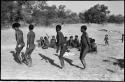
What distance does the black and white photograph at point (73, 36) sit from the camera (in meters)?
7.06

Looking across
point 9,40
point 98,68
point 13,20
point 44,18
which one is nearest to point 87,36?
point 98,68

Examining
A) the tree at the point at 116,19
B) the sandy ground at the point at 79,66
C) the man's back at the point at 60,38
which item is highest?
the tree at the point at 116,19

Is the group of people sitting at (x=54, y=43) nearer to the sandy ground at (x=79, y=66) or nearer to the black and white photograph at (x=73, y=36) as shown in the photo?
the black and white photograph at (x=73, y=36)

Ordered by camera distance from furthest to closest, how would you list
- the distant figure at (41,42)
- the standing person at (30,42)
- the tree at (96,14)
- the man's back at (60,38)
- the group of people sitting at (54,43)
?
the distant figure at (41,42) < the group of people sitting at (54,43) < the standing person at (30,42) < the man's back at (60,38) < the tree at (96,14)

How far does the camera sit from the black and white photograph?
706cm

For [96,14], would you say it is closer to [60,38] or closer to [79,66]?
[60,38]

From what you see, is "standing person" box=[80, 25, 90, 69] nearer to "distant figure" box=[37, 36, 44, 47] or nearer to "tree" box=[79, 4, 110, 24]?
"tree" box=[79, 4, 110, 24]

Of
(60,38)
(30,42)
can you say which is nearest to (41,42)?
(30,42)

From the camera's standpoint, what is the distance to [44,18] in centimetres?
824

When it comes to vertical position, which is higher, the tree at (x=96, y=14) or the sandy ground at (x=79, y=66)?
the tree at (x=96, y=14)

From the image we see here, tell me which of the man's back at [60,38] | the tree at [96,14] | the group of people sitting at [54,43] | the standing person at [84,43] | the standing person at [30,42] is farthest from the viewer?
the group of people sitting at [54,43]

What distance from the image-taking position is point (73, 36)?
26.9ft

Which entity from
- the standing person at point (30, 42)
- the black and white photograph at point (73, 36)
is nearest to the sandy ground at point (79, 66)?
the black and white photograph at point (73, 36)

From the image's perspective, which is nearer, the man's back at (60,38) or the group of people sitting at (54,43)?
the man's back at (60,38)
